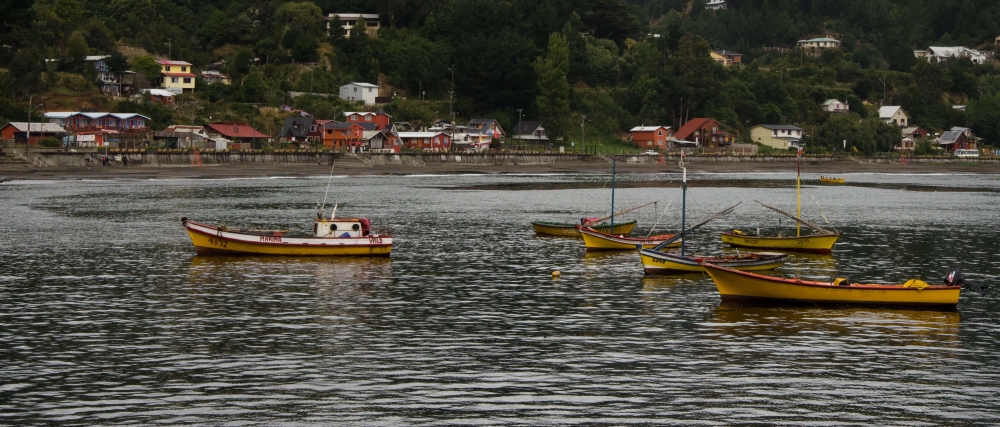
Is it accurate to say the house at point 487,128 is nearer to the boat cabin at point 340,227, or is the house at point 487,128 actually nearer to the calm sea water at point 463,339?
the calm sea water at point 463,339

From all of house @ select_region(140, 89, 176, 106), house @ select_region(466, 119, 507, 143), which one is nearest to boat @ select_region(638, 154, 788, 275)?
house @ select_region(466, 119, 507, 143)

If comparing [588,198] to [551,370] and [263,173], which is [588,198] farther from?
[551,370]

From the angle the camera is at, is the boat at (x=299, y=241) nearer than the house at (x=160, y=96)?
Yes

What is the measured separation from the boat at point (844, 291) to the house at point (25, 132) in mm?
117702

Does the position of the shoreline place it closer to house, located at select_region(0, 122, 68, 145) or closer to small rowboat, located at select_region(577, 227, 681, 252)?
house, located at select_region(0, 122, 68, 145)

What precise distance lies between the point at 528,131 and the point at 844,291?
5620 inches

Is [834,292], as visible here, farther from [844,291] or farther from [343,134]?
[343,134]

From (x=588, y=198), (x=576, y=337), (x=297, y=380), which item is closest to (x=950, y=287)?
(x=576, y=337)

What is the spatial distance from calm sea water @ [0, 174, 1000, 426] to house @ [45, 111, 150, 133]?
79.0 meters

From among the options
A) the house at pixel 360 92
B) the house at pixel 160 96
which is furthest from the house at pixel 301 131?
the house at pixel 360 92

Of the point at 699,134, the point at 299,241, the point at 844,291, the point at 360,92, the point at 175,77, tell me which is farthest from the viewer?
the point at 699,134

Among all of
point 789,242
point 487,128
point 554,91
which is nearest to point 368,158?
point 487,128

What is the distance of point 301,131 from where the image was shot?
164 m

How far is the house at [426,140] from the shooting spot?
17150 centimetres
